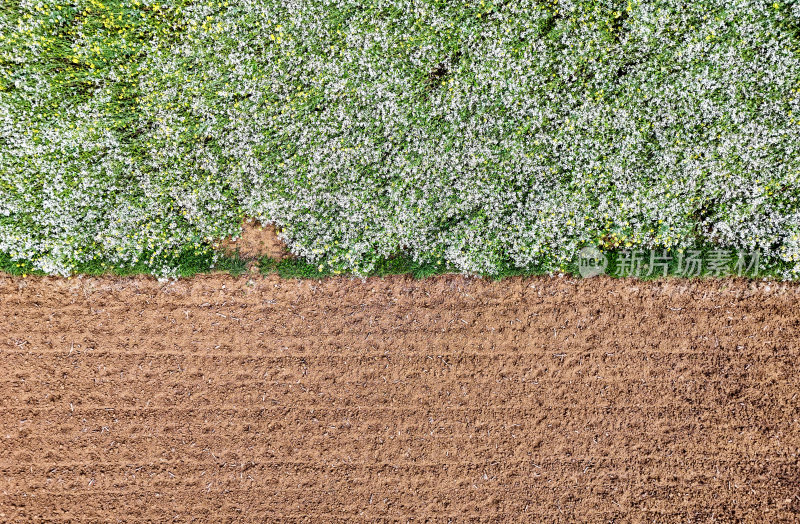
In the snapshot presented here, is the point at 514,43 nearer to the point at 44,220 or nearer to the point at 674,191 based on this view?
the point at 674,191

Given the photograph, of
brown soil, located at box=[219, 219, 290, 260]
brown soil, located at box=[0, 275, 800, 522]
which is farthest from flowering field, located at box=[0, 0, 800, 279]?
brown soil, located at box=[0, 275, 800, 522]

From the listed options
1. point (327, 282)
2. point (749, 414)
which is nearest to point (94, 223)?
point (327, 282)

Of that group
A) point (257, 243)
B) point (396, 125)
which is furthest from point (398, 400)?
point (396, 125)

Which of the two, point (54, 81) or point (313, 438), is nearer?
point (54, 81)

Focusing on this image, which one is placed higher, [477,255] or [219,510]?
[477,255]

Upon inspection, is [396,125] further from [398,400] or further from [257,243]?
[398,400]

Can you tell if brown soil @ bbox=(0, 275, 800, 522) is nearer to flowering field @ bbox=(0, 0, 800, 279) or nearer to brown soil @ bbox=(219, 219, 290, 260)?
brown soil @ bbox=(219, 219, 290, 260)
